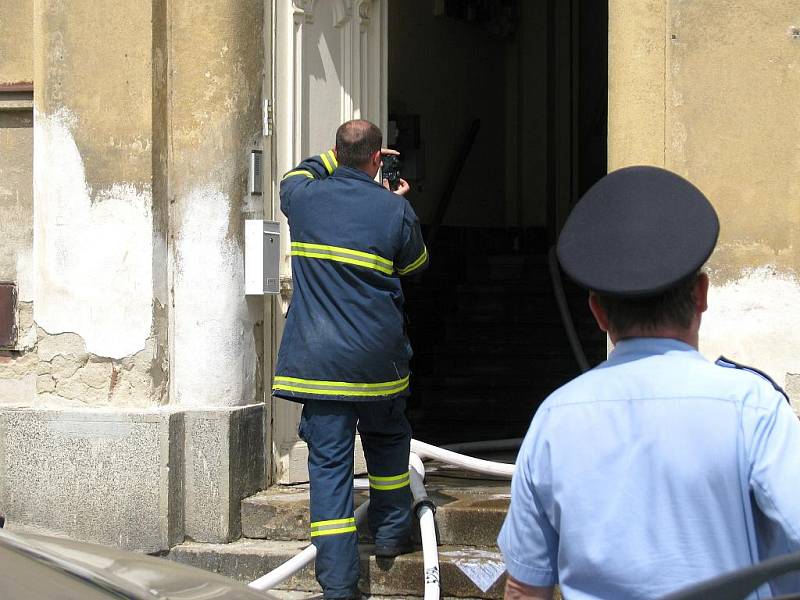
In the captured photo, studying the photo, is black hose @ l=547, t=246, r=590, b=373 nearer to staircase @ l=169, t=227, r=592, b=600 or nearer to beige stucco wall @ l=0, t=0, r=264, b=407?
staircase @ l=169, t=227, r=592, b=600

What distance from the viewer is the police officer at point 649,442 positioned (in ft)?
6.03

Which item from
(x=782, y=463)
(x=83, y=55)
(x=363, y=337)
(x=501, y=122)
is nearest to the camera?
(x=782, y=463)

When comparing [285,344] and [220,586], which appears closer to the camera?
[220,586]

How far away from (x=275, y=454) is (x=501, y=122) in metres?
7.05

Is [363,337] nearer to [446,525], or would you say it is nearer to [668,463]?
[446,525]

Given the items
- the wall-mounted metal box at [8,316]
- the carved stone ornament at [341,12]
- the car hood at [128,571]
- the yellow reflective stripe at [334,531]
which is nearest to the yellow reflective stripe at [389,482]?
the yellow reflective stripe at [334,531]

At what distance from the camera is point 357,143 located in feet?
16.2

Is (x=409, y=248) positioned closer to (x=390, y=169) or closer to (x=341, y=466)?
(x=390, y=169)

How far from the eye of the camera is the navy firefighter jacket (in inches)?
188

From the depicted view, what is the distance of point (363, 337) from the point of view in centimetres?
480

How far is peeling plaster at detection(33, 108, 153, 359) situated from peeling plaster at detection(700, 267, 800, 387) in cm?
256

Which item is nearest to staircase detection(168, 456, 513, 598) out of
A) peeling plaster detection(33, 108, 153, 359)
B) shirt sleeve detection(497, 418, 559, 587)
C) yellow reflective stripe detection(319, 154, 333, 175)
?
peeling plaster detection(33, 108, 153, 359)

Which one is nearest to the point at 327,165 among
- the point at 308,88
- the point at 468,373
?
the point at 308,88

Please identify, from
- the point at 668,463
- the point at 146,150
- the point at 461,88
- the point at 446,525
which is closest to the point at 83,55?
the point at 146,150
